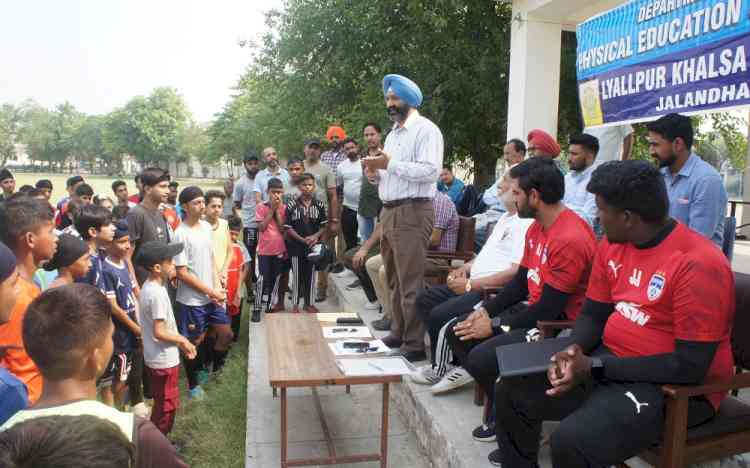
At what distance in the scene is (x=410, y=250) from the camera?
4270mm

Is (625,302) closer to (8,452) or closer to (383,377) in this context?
(383,377)

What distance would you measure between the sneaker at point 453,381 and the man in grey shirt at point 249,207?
4.47 m

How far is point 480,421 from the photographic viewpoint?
3.32 meters

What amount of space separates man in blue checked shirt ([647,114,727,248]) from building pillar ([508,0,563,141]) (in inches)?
122

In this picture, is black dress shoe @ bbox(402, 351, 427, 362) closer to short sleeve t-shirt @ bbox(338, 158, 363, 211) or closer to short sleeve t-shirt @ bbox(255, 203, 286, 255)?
short sleeve t-shirt @ bbox(255, 203, 286, 255)

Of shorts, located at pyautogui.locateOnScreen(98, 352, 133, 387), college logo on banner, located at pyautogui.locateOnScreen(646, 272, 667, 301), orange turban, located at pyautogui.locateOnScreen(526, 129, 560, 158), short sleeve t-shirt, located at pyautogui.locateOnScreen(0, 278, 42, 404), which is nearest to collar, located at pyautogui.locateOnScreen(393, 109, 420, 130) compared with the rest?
orange turban, located at pyautogui.locateOnScreen(526, 129, 560, 158)

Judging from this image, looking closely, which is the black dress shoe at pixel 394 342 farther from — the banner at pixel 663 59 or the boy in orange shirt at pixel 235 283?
the banner at pixel 663 59

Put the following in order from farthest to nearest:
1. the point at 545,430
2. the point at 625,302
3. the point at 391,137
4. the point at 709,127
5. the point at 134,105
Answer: the point at 134,105 < the point at 709,127 < the point at 391,137 < the point at 545,430 < the point at 625,302

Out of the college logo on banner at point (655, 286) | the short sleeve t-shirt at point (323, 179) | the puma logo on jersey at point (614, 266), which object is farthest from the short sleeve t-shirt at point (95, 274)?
the short sleeve t-shirt at point (323, 179)

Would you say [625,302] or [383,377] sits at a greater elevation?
[625,302]

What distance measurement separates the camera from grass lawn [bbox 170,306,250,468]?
383 cm

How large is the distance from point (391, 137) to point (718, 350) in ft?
9.08

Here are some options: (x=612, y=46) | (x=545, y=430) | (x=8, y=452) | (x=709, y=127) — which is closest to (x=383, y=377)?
(x=545, y=430)

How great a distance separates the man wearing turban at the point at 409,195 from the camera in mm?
4203
